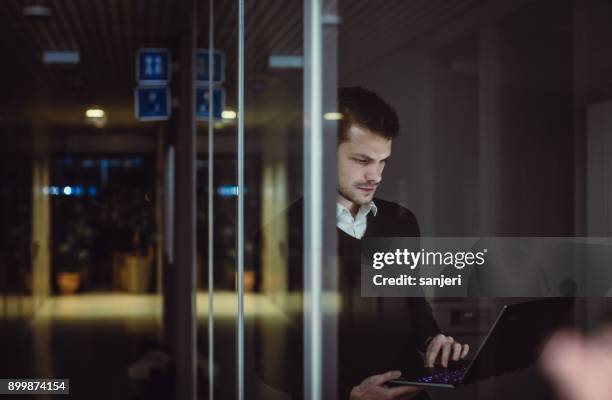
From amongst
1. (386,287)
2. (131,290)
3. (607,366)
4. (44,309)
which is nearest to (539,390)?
(607,366)

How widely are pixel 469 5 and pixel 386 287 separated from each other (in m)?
0.91

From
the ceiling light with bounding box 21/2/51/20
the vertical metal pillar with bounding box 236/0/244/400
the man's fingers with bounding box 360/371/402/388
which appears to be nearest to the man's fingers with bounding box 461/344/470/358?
the man's fingers with bounding box 360/371/402/388

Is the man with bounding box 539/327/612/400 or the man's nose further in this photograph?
the man with bounding box 539/327/612/400

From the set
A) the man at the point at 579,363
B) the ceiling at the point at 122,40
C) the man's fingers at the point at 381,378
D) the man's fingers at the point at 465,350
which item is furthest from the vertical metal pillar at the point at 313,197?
the man at the point at 579,363

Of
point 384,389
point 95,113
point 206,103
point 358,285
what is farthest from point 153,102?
point 384,389

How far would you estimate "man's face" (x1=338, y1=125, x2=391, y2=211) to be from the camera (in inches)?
97.8

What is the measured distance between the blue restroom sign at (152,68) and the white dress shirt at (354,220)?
2211 millimetres

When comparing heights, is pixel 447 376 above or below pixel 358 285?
below

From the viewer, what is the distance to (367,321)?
2562 millimetres

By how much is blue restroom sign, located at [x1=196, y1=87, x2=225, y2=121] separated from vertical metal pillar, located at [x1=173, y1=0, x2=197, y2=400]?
6cm

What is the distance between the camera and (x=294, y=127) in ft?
8.48

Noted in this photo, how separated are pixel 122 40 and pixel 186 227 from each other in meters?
1.21

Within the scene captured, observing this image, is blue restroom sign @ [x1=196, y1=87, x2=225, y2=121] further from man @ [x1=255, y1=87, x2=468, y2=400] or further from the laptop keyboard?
the laptop keyboard

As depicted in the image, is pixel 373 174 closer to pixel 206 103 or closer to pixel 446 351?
A: pixel 446 351
